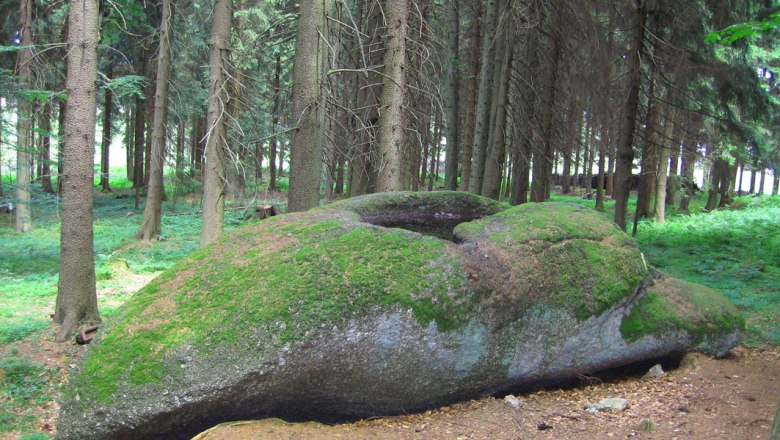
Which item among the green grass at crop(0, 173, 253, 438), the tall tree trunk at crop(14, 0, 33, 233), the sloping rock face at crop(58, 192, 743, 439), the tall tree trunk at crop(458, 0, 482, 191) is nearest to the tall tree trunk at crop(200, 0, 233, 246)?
the green grass at crop(0, 173, 253, 438)

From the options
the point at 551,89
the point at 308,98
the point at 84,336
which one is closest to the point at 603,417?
the point at 308,98

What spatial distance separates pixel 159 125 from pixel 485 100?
362 inches

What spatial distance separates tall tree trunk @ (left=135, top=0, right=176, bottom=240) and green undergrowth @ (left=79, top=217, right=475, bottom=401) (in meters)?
10.4

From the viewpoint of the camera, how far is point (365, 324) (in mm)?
4086

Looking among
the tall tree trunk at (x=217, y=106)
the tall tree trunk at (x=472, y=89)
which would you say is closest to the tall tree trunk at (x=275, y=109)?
the tall tree trunk at (x=217, y=106)

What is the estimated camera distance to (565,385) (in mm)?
5129

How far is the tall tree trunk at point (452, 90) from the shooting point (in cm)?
1355

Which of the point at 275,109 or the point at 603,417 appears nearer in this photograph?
the point at 603,417

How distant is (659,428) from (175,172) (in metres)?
17.5

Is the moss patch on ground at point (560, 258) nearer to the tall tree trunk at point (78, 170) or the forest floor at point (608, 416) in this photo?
the forest floor at point (608, 416)

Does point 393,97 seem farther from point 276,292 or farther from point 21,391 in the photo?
point 21,391

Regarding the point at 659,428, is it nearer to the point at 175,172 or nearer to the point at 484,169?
the point at 484,169

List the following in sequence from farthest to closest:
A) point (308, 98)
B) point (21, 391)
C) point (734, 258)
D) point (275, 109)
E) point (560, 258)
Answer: point (734, 258) < point (275, 109) < point (308, 98) < point (21, 391) < point (560, 258)

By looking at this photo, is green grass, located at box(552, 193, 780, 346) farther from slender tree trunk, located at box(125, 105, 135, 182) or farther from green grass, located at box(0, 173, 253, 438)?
slender tree trunk, located at box(125, 105, 135, 182)
